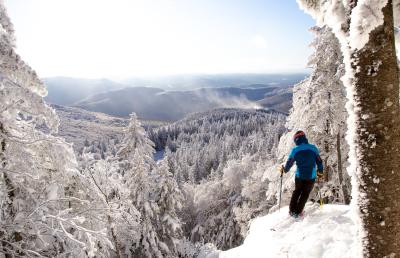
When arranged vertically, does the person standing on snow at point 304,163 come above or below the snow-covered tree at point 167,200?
above

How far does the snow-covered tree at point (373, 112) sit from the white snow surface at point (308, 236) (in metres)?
3.11

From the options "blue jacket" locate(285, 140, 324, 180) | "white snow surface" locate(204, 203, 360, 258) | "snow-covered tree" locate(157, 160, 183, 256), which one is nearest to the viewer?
"white snow surface" locate(204, 203, 360, 258)

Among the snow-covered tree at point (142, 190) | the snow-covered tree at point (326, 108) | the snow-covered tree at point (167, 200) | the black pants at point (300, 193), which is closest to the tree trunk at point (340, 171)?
the snow-covered tree at point (326, 108)

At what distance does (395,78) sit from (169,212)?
21.3m

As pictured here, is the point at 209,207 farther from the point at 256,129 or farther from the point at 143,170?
the point at 256,129

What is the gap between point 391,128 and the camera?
280cm

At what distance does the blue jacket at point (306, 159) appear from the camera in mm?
8125

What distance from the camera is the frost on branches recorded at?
6199 millimetres

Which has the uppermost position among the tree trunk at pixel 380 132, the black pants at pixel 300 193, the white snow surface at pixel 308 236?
the tree trunk at pixel 380 132

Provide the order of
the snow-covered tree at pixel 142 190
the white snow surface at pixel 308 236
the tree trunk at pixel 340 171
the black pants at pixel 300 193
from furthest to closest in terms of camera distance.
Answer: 1. the snow-covered tree at pixel 142 190
2. the tree trunk at pixel 340 171
3. the black pants at pixel 300 193
4. the white snow surface at pixel 308 236

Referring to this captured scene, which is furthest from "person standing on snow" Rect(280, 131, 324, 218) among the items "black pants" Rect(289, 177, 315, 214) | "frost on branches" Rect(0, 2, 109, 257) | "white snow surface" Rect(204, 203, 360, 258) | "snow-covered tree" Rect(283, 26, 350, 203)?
"frost on branches" Rect(0, 2, 109, 257)

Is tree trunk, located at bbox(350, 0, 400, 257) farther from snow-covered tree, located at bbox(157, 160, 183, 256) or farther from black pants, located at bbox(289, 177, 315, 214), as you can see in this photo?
snow-covered tree, located at bbox(157, 160, 183, 256)

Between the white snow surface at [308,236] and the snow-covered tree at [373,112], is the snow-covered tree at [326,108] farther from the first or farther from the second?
the snow-covered tree at [373,112]

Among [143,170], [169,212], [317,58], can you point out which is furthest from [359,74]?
[169,212]
